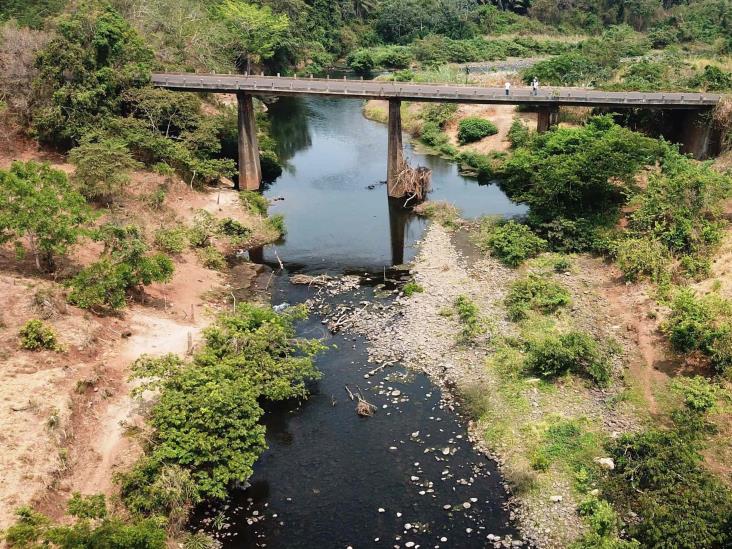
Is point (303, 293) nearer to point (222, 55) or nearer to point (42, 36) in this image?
point (42, 36)

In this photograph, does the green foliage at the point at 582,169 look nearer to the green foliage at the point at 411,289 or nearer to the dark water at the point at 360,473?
the green foliage at the point at 411,289

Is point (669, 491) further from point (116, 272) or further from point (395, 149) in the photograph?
point (395, 149)

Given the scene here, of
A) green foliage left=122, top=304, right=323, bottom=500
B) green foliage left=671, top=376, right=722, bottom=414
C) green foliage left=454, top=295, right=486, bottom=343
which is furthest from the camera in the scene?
green foliage left=454, top=295, right=486, bottom=343

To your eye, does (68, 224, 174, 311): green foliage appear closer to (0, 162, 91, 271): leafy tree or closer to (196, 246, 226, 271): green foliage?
(0, 162, 91, 271): leafy tree

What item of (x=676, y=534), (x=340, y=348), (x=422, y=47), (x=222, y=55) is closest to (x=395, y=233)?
(x=340, y=348)

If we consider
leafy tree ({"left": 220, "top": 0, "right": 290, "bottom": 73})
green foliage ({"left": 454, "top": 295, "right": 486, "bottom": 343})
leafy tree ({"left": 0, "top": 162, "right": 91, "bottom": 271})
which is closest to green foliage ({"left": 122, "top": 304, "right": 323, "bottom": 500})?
green foliage ({"left": 454, "top": 295, "right": 486, "bottom": 343})

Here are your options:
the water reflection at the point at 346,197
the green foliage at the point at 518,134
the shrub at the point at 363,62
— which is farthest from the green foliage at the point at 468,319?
the shrub at the point at 363,62

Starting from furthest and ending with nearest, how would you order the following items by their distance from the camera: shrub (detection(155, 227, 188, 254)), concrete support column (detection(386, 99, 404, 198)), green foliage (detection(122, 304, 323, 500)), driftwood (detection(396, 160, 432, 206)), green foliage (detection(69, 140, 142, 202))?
concrete support column (detection(386, 99, 404, 198)) → driftwood (detection(396, 160, 432, 206)) → green foliage (detection(69, 140, 142, 202)) → shrub (detection(155, 227, 188, 254)) → green foliage (detection(122, 304, 323, 500))
